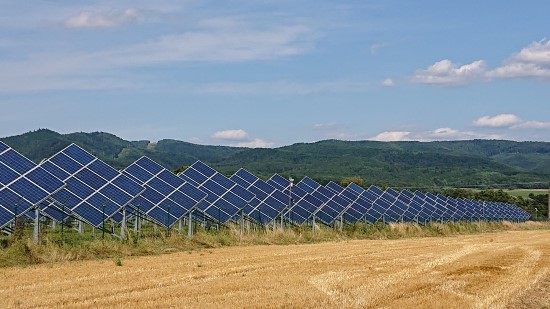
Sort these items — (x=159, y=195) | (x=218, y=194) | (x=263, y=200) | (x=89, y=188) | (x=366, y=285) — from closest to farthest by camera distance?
(x=366, y=285), (x=89, y=188), (x=159, y=195), (x=218, y=194), (x=263, y=200)

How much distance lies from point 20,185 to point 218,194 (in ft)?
56.5

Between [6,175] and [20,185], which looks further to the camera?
[6,175]

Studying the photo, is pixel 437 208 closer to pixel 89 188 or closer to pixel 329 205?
pixel 329 205

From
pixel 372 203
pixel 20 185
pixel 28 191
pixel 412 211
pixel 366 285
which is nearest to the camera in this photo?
pixel 366 285

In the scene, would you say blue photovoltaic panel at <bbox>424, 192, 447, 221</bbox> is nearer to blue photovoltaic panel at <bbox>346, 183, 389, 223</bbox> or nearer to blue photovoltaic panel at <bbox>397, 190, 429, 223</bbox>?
blue photovoltaic panel at <bbox>397, 190, 429, 223</bbox>

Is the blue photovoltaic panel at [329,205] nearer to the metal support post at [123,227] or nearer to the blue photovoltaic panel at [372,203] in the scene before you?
the blue photovoltaic panel at [372,203]

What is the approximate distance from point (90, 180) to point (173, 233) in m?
4.71

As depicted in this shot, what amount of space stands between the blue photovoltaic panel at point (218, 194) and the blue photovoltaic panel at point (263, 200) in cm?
73

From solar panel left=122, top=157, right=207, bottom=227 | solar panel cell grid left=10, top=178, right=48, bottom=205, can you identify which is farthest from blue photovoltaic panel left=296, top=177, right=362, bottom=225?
solar panel cell grid left=10, top=178, right=48, bottom=205

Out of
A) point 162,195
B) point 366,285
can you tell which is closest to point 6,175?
point 162,195

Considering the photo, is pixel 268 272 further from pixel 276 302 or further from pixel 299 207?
pixel 299 207

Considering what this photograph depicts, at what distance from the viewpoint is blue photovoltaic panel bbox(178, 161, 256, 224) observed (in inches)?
1731

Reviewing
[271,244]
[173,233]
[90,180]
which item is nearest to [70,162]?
[90,180]

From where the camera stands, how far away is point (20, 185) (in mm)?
30922
